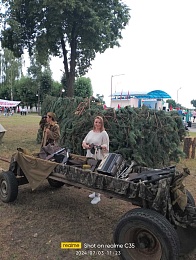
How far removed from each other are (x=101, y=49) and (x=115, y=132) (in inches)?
336

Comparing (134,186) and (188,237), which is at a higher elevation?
(134,186)

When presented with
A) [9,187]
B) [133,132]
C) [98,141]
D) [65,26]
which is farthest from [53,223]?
[65,26]

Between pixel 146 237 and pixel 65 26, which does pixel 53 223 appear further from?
pixel 65 26

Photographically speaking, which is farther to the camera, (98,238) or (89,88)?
(89,88)

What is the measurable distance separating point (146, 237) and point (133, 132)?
14.0 feet

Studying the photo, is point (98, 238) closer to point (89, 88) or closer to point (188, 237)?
point (188, 237)

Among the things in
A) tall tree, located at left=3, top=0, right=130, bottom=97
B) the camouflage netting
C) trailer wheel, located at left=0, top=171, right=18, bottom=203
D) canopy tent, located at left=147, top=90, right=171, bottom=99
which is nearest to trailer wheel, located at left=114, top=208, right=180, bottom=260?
trailer wheel, located at left=0, top=171, right=18, bottom=203

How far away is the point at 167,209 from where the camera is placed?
2795mm

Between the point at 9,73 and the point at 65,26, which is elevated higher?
the point at 9,73

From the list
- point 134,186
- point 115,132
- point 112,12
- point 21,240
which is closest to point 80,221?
point 21,240

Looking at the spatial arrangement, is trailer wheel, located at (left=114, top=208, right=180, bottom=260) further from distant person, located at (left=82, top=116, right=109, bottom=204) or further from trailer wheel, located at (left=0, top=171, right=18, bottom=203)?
trailer wheel, located at (left=0, top=171, right=18, bottom=203)

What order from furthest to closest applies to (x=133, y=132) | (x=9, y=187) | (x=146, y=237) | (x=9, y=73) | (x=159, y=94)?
1. (x=9, y=73)
2. (x=159, y=94)
3. (x=133, y=132)
4. (x=9, y=187)
5. (x=146, y=237)

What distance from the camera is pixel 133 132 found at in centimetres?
697

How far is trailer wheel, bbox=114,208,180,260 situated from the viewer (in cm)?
255
